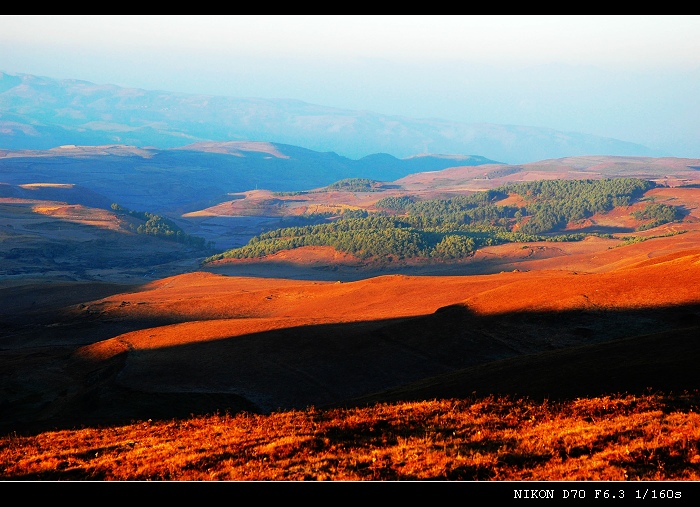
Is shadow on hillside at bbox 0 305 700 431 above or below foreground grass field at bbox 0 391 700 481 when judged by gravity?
below

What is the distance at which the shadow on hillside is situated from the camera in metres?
21.8

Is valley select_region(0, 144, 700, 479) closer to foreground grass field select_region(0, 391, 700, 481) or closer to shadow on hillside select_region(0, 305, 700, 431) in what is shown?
shadow on hillside select_region(0, 305, 700, 431)

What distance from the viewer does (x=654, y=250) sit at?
90.1m

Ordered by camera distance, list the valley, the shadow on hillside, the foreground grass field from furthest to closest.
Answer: the valley < the shadow on hillside < the foreground grass field

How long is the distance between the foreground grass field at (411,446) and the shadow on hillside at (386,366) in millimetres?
3485

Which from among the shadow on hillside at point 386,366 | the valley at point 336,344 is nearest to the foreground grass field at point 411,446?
the valley at point 336,344

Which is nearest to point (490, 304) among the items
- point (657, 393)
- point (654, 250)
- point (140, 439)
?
point (657, 393)

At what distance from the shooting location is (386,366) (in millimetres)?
32938

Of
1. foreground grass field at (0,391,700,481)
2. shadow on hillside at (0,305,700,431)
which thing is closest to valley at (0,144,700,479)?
shadow on hillside at (0,305,700,431)

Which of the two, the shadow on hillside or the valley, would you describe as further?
the valley

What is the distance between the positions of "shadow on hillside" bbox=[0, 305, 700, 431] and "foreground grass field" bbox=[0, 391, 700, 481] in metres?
3.48

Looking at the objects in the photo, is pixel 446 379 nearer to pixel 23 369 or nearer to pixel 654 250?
pixel 23 369

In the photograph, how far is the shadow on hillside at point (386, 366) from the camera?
21.8 m

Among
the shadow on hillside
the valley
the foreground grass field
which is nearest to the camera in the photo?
the foreground grass field
